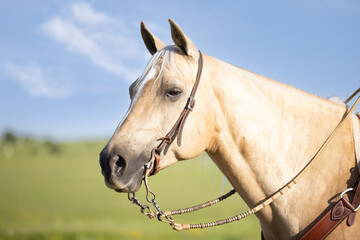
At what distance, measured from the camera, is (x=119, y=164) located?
2.49 metres

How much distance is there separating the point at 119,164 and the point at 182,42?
3.90 feet

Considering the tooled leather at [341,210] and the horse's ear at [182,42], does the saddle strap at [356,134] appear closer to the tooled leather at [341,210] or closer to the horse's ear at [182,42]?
the tooled leather at [341,210]

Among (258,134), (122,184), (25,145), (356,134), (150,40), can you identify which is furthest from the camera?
(25,145)

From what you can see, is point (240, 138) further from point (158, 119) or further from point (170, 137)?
point (158, 119)

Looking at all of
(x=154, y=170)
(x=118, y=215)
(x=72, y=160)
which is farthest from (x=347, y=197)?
(x=72, y=160)

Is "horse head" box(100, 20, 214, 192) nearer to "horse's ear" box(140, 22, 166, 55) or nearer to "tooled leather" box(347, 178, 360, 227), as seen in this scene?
"horse's ear" box(140, 22, 166, 55)

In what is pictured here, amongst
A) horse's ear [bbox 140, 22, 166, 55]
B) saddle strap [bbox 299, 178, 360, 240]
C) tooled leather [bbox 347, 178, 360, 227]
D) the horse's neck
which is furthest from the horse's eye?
tooled leather [bbox 347, 178, 360, 227]

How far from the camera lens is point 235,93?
8.95 ft

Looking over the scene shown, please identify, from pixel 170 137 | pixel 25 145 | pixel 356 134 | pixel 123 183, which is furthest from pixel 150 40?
pixel 25 145

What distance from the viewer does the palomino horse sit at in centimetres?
255

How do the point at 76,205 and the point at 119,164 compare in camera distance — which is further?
the point at 76,205

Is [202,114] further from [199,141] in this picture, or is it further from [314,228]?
[314,228]

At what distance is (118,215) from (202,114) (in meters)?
28.9

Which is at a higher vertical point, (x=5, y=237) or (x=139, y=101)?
(x=139, y=101)
